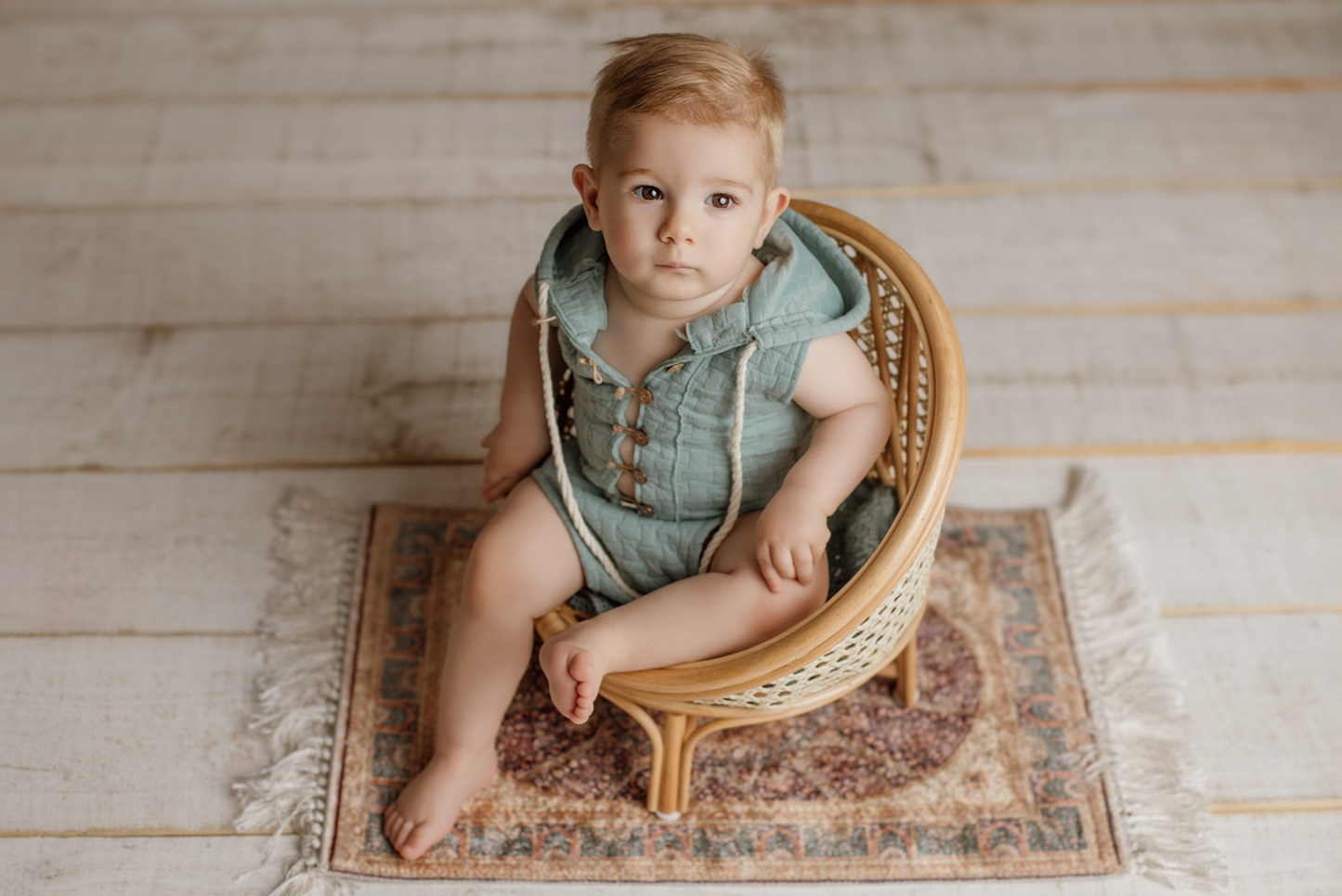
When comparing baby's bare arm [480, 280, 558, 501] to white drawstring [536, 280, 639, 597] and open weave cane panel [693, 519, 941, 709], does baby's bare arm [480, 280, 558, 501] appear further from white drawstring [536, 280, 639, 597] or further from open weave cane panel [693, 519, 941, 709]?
open weave cane panel [693, 519, 941, 709]

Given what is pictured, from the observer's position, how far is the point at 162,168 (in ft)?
6.29

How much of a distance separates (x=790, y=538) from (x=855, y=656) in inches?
4.6

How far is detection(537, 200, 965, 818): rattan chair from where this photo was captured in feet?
3.48

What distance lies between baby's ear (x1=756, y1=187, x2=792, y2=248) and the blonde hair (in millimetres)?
16

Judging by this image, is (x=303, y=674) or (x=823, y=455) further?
(x=303, y=674)

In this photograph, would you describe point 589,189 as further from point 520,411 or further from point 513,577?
point 513,577

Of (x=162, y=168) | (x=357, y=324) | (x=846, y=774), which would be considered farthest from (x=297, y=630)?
(x=162, y=168)

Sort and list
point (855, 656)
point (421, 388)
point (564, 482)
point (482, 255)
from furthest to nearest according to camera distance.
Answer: point (482, 255) → point (421, 388) → point (564, 482) → point (855, 656)

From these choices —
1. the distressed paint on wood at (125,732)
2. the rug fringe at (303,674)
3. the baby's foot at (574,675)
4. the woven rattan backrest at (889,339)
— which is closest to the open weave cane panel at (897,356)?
the woven rattan backrest at (889,339)

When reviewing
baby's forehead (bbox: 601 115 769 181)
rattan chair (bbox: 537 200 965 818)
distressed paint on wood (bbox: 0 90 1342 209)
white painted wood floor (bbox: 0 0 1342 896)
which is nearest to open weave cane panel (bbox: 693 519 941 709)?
rattan chair (bbox: 537 200 965 818)

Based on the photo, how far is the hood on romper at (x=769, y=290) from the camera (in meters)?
1.13

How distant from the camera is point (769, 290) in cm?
114

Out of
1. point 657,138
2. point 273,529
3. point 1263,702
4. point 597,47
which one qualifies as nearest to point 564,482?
point 657,138

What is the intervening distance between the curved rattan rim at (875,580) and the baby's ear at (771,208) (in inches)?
6.0
